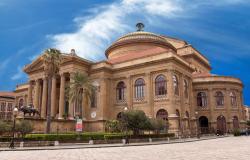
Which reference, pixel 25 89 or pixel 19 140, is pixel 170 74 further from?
pixel 25 89

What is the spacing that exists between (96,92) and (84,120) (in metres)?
6.09

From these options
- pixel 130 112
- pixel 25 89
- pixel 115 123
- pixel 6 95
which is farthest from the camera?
pixel 6 95

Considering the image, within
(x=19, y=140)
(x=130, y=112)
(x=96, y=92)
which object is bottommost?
(x=19, y=140)

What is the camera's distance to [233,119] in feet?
187

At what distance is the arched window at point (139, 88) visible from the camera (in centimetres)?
5050

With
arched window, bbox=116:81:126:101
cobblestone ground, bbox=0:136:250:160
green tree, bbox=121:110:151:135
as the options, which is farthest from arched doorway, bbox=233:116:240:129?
cobblestone ground, bbox=0:136:250:160

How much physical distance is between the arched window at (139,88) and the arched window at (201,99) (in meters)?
15.7

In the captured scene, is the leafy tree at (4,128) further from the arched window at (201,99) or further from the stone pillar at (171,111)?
the arched window at (201,99)

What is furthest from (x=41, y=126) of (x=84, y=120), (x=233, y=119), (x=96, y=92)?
(x=233, y=119)

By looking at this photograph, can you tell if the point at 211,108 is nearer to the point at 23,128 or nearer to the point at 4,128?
the point at 23,128

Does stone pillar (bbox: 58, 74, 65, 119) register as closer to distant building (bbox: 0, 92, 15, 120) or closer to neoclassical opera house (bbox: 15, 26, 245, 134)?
neoclassical opera house (bbox: 15, 26, 245, 134)

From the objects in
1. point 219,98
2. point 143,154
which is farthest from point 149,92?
point 143,154

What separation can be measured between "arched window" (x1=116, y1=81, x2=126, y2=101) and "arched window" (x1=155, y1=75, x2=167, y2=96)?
7631 millimetres

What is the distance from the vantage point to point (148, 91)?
161 ft
